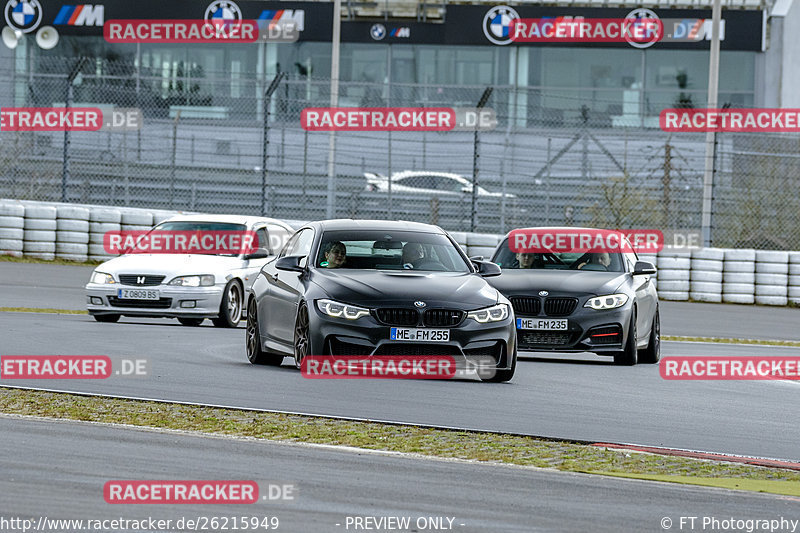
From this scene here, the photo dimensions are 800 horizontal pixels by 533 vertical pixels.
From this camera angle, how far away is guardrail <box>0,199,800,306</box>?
24.8 m

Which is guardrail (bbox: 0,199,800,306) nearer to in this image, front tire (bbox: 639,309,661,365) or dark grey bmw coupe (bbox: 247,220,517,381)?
front tire (bbox: 639,309,661,365)

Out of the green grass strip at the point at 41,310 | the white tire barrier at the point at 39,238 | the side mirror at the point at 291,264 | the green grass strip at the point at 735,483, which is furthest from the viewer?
the white tire barrier at the point at 39,238

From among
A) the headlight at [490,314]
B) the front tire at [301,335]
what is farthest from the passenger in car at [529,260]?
the front tire at [301,335]

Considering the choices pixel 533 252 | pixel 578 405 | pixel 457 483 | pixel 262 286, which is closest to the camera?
pixel 457 483

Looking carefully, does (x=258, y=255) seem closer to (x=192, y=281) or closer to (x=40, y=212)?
(x=192, y=281)

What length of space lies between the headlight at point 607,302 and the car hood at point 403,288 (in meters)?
1.90

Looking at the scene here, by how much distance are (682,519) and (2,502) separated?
9.61 feet

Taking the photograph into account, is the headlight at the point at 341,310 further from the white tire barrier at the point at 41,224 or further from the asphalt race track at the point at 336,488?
the white tire barrier at the point at 41,224

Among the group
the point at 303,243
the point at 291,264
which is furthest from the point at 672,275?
the point at 291,264

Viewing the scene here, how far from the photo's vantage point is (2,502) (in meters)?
6.34

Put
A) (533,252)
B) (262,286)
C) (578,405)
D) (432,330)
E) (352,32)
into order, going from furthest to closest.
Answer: (352,32) < (533,252) < (262,286) < (432,330) < (578,405)

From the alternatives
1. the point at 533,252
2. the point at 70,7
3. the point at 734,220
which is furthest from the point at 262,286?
the point at 70,7

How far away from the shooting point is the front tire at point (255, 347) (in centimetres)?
1312

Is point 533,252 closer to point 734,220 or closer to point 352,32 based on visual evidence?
point 734,220
